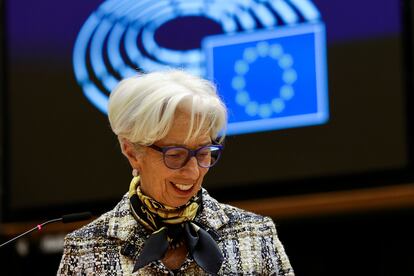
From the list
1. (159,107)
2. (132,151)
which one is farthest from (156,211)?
(159,107)

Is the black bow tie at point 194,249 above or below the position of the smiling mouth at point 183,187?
below

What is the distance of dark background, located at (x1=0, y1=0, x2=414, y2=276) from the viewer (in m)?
4.27

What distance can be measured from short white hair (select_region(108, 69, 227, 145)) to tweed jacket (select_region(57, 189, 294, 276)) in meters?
0.22

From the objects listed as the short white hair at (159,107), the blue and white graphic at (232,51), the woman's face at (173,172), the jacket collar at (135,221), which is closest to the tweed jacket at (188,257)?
the jacket collar at (135,221)

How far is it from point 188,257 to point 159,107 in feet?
1.23

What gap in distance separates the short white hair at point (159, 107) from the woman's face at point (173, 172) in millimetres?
18

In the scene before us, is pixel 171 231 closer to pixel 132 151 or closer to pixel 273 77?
pixel 132 151

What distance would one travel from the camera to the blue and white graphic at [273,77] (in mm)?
4402

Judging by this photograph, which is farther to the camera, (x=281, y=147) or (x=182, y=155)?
(x=281, y=147)

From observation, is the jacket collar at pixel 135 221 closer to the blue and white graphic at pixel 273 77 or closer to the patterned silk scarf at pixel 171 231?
the patterned silk scarf at pixel 171 231

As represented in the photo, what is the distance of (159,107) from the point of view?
2.44 metres

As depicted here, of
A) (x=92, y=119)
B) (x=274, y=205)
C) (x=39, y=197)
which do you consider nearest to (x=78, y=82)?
(x=92, y=119)

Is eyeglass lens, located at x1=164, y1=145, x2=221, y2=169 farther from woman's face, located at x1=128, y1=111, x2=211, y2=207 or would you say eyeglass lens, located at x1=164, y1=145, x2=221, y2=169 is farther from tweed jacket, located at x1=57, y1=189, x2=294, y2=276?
tweed jacket, located at x1=57, y1=189, x2=294, y2=276

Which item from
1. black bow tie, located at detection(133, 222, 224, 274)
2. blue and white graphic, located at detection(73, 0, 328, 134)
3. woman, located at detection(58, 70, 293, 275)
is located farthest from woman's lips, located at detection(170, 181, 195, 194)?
blue and white graphic, located at detection(73, 0, 328, 134)
